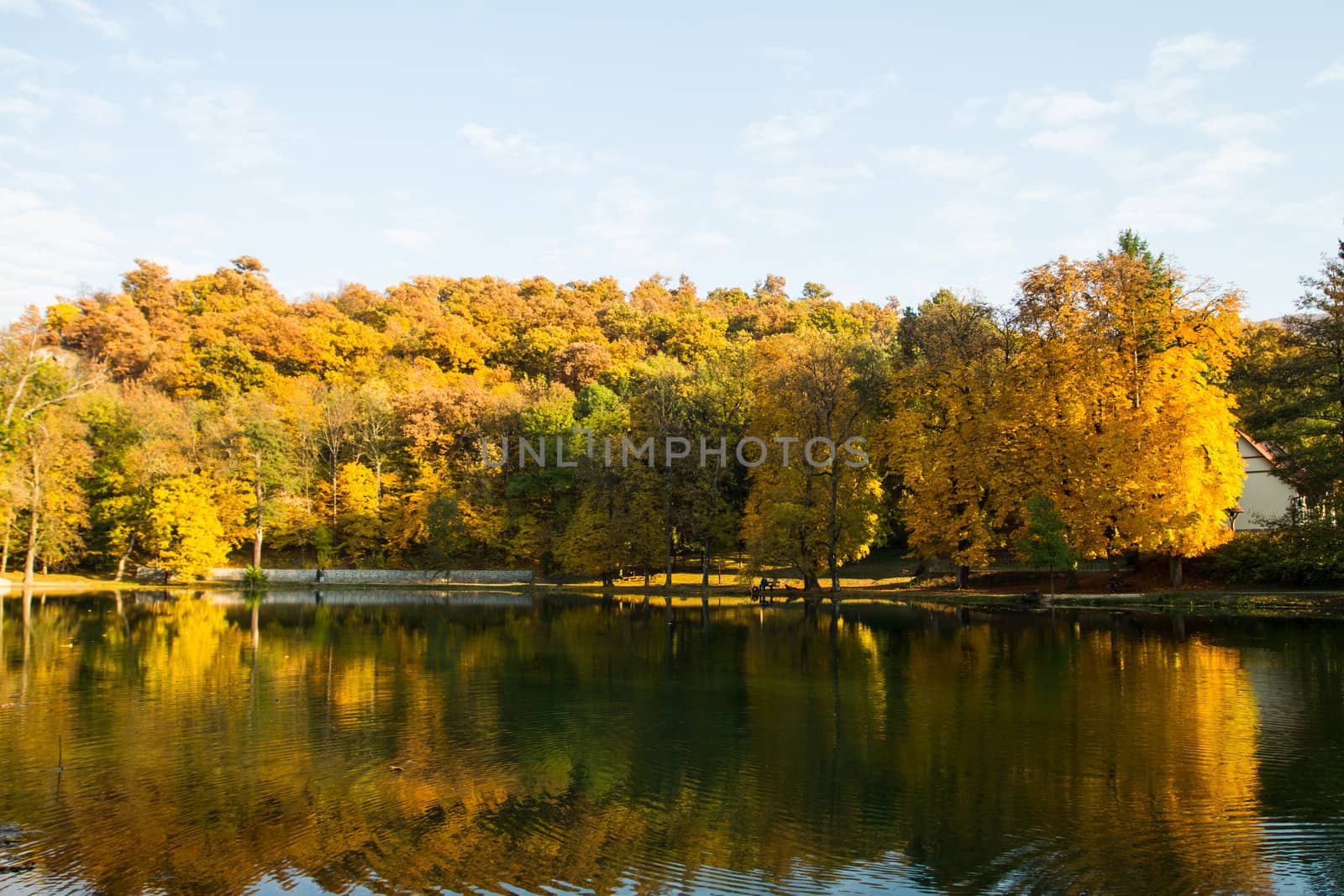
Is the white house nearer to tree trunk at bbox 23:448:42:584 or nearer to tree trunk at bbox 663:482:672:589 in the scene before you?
tree trunk at bbox 663:482:672:589

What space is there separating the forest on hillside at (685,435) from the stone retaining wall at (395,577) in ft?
5.38

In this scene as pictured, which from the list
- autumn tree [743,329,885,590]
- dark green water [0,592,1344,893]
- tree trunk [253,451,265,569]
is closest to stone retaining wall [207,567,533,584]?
tree trunk [253,451,265,569]

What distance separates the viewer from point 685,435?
5175 centimetres

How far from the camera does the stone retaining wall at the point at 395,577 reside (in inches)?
2207

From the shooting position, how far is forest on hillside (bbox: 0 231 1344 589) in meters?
36.2

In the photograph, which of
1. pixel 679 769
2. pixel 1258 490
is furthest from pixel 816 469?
pixel 679 769

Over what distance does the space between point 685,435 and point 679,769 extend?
1556 inches

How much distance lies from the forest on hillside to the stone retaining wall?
1.64 m

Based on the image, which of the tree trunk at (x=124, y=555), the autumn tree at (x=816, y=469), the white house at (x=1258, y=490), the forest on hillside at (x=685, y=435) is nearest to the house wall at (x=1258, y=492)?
the white house at (x=1258, y=490)

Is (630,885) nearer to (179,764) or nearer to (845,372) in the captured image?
(179,764)

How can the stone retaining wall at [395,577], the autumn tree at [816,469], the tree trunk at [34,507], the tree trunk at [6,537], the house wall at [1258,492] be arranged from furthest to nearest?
the stone retaining wall at [395,577]
the tree trunk at [34,507]
the tree trunk at [6,537]
the house wall at [1258,492]
the autumn tree at [816,469]

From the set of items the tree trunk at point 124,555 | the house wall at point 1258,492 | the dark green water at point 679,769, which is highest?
the house wall at point 1258,492

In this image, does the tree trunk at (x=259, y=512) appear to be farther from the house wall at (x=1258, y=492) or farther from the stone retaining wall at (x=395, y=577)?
the house wall at (x=1258, y=492)

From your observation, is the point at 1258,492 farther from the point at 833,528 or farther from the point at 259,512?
the point at 259,512
